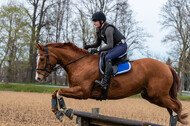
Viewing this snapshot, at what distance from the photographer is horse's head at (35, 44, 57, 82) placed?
16.8ft

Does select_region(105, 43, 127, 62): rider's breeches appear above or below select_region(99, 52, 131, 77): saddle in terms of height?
above

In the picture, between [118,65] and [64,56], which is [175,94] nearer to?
[118,65]

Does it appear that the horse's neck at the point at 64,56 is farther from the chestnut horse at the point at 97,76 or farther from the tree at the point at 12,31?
the tree at the point at 12,31

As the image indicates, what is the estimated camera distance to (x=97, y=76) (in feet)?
16.9

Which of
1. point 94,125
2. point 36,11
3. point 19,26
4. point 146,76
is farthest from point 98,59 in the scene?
point 36,11

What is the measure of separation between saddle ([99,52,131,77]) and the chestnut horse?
105 mm

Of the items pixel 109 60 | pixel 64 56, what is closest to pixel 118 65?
pixel 109 60

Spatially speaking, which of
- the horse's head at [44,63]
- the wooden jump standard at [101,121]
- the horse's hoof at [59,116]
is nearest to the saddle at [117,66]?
the wooden jump standard at [101,121]

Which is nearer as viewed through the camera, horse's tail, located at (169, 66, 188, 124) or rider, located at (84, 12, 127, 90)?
rider, located at (84, 12, 127, 90)

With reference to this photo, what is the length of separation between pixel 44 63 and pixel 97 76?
4.28 feet

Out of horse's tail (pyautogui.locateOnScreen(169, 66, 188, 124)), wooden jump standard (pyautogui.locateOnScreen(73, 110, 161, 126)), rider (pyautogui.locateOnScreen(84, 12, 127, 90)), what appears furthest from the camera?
horse's tail (pyautogui.locateOnScreen(169, 66, 188, 124))

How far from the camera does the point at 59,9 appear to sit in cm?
3478

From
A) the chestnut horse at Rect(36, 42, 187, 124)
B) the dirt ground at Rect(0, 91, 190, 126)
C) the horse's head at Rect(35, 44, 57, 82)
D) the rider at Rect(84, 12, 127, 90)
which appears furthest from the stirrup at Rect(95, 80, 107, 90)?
the dirt ground at Rect(0, 91, 190, 126)

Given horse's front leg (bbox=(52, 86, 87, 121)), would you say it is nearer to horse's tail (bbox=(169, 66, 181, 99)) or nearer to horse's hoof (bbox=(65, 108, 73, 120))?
horse's hoof (bbox=(65, 108, 73, 120))
